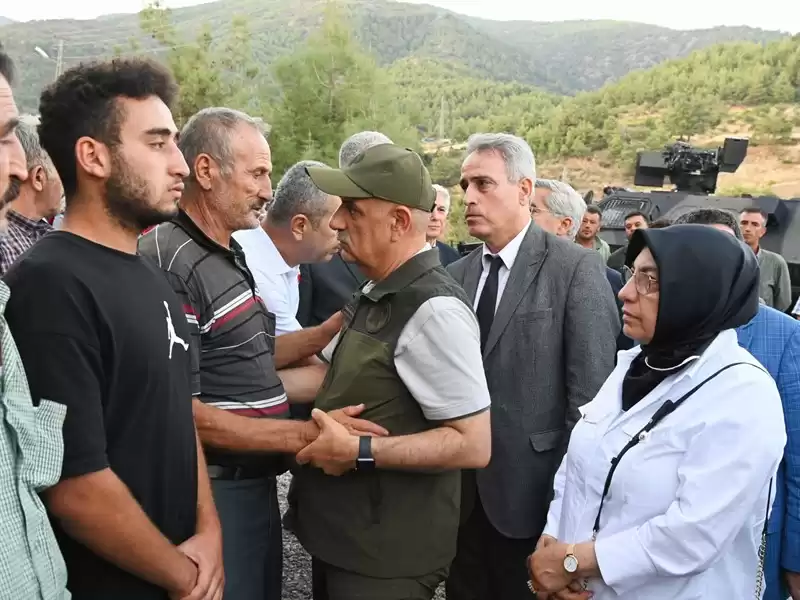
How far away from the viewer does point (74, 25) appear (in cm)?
17212

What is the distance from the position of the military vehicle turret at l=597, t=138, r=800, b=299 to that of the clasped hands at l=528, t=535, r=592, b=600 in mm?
6466

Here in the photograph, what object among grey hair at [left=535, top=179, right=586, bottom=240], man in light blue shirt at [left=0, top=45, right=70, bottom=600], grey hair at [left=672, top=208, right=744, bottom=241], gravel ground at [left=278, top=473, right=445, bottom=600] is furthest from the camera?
grey hair at [left=535, top=179, right=586, bottom=240]

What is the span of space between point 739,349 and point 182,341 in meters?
1.55

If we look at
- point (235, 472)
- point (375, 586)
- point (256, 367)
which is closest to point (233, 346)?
point (256, 367)

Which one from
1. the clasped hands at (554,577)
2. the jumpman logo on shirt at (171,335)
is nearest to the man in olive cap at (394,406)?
the clasped hands at (554,577)

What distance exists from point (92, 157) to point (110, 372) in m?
0.52

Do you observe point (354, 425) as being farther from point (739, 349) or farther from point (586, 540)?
point (739, 349)

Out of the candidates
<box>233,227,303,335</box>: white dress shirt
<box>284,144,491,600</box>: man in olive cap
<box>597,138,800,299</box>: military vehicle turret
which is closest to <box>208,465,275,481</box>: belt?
<box>284,144,491,600</box>: man in olive cap

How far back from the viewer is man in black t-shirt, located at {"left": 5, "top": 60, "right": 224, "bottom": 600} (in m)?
1.47

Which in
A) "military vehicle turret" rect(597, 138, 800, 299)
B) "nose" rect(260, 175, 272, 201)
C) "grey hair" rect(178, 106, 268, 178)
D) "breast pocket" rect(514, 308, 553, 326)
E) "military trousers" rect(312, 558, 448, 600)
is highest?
"grey hair" rect(178, 106, 268, 178)

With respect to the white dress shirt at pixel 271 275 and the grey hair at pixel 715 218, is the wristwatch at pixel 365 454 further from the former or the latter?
the grey hair at pixel 715 218

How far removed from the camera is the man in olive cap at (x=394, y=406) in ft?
6.60

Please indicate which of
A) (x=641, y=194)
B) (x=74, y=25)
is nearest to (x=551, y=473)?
(x=641, y=194)

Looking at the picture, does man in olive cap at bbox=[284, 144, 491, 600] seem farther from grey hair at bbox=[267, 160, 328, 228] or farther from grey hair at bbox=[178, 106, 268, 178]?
grey hair at bbox=[267, 160, 328, 228]
